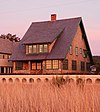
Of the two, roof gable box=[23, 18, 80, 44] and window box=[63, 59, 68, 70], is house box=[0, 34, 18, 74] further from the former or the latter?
window box=[63, 59, 68, 70]

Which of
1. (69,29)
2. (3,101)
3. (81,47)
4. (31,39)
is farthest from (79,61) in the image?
(3,101)

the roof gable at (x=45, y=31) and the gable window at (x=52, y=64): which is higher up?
the roof gable at (x=45, y=31)

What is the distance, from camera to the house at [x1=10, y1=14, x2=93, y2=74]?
3475cm

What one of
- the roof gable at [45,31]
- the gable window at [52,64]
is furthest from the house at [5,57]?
the gable window at [52,64]

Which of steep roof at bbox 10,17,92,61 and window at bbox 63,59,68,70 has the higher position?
steep roof at bbox 10,17,92,61

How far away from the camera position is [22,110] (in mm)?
7090

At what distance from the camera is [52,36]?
35.8 meters

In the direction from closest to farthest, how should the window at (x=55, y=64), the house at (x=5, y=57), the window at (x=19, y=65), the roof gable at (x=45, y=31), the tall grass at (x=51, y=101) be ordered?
the tall grass at (x=51, y=101) < the window at (x=55, y=64) < the roof gable at (x=45, y=31) < the window at (x=19, y=65) < the house at (x=5, y=57)

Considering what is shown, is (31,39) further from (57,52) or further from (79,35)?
(79,35)

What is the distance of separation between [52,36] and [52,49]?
5.29 ft

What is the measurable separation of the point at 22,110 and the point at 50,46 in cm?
2850

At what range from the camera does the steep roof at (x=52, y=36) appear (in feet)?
115

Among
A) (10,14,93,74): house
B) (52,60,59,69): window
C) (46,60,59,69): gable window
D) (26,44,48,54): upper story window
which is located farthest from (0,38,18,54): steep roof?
(52,60,59,69): window

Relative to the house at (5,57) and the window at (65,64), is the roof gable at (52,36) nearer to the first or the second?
the window at (65,64)
